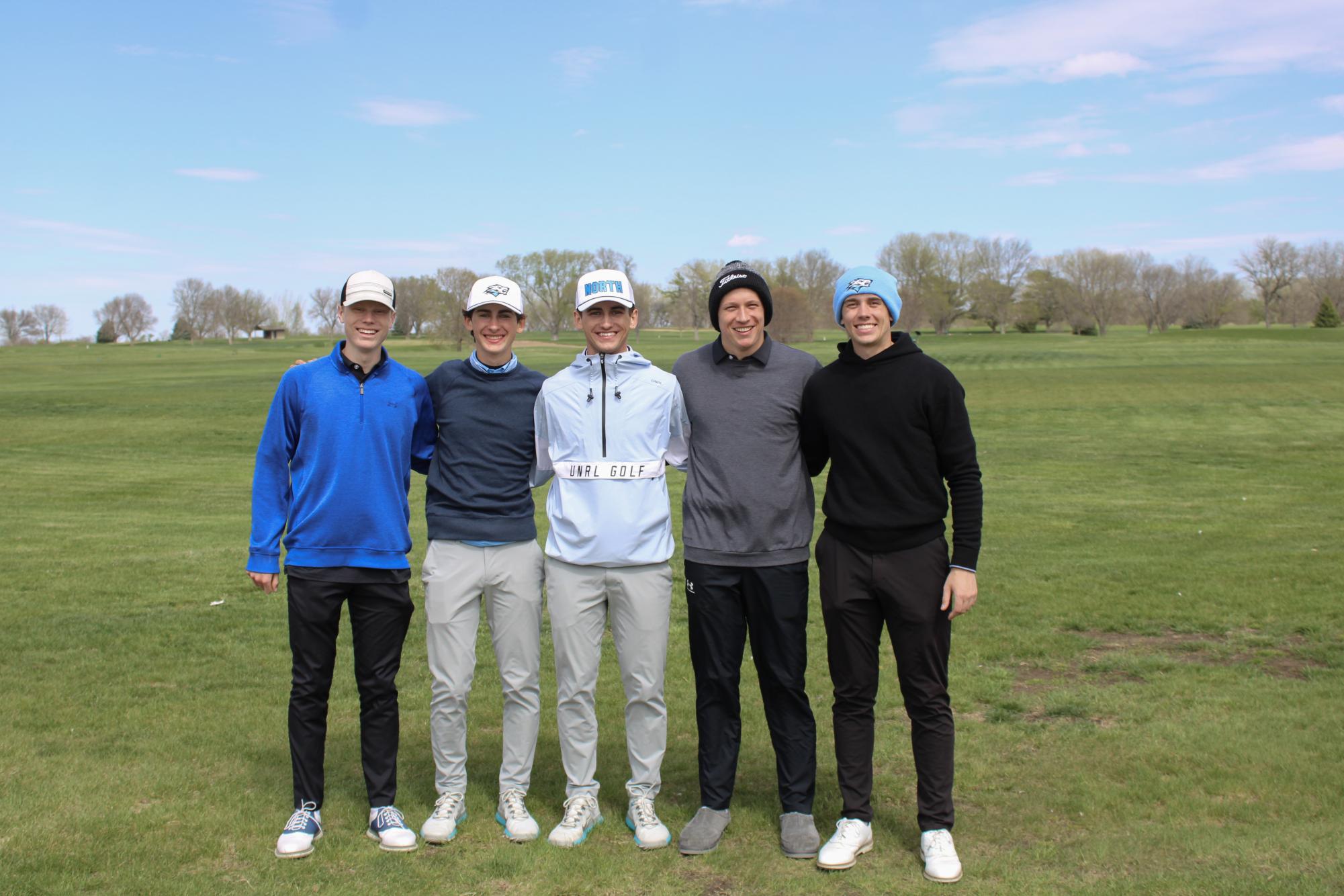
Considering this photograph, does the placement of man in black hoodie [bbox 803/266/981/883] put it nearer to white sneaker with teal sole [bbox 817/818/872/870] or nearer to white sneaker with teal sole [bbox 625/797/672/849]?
white sneaker with teal sole [bbox 817/818/872/870]

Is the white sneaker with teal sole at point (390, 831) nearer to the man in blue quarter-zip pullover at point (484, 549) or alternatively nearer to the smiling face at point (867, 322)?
the man in blue quarter-zip pullover at point (484, 549)

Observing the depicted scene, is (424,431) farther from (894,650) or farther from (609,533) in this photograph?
(894,650)

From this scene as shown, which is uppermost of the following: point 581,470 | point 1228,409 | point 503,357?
point 503,357

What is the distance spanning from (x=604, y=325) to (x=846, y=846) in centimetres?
223

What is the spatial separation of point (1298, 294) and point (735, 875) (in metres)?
121

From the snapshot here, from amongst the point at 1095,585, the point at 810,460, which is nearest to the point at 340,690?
the point at 810,460

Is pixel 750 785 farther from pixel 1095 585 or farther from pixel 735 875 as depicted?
pixel 1095 585

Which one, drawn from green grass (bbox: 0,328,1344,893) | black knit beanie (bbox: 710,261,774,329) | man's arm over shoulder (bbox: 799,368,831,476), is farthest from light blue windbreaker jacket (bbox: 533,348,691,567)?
green grass (bbox: 0,328,1344,893)

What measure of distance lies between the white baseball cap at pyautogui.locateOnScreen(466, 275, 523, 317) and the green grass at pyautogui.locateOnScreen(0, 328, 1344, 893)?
2143 millimetres

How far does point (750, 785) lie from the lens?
4906mm

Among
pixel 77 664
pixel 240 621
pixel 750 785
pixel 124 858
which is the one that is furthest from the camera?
pixel 240 621

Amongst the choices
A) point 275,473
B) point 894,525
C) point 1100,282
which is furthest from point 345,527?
point 1100,282

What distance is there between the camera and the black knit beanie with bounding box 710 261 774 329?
4242mm

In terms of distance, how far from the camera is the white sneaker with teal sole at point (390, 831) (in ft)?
13.5
